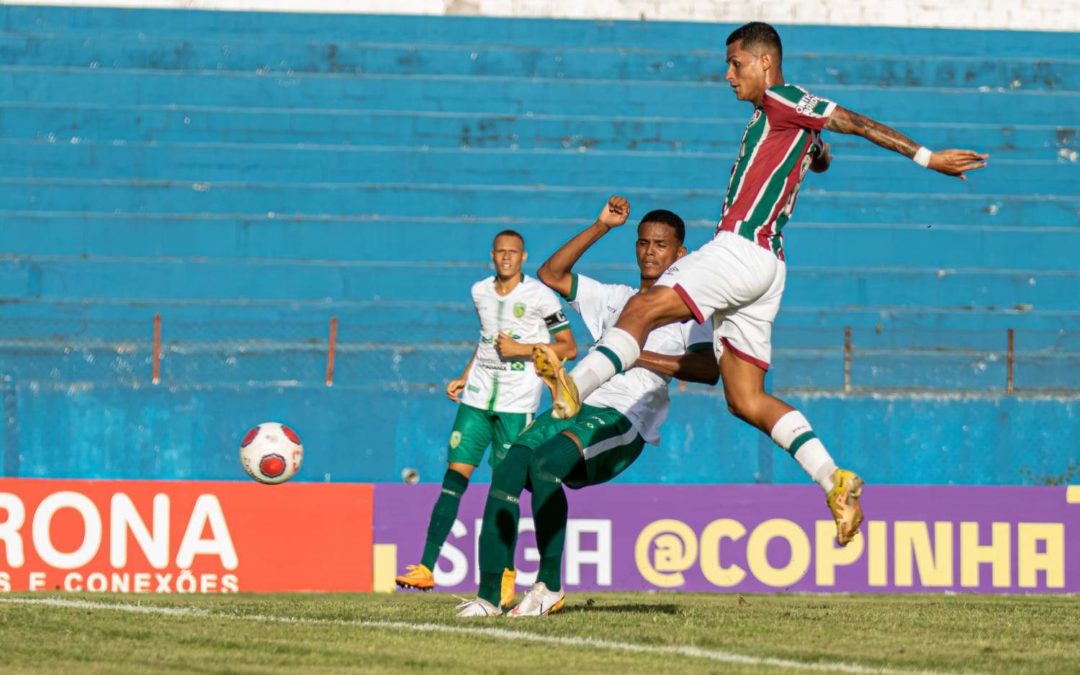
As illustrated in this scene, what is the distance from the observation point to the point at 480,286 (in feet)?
33.3

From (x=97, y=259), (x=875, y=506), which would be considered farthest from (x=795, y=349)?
(x=97, y=259)

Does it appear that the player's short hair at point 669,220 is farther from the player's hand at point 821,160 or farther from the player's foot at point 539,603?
the player's foot at point 539,603

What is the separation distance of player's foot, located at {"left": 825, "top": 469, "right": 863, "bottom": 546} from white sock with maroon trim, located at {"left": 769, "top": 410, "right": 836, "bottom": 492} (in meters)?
0.14

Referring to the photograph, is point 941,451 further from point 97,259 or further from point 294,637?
point 294,637

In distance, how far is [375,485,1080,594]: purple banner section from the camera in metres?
12.2

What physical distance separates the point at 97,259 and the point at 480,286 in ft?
30.7

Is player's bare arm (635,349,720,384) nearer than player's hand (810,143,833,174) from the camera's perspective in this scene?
No

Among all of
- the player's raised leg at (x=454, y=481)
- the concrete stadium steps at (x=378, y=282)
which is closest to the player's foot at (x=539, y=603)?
the player's raised leg at (x=454, y=481)

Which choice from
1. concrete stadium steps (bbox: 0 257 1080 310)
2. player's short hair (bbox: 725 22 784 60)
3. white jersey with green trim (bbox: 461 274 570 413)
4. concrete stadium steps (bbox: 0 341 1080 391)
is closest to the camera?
player's short hair (bbox: 725 22 784 60)

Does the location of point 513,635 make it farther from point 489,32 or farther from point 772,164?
point 489,32

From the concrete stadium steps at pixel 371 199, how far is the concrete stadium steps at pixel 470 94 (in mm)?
1407

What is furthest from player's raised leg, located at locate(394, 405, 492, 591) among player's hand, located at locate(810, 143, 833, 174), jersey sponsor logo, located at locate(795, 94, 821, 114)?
jersey sponsor logo, located at locate(795, 94, 821, 114)

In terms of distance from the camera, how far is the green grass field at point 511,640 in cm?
537

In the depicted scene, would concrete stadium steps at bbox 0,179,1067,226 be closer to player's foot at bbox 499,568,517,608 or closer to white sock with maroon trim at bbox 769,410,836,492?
player's foot at bbox 499,568,517,608
